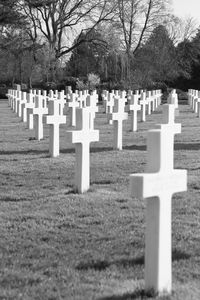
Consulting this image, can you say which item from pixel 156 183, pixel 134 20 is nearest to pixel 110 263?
pixel 156 183

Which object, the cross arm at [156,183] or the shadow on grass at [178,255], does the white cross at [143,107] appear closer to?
the shadow on grass at [178,255]

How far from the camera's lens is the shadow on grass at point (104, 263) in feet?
14.6

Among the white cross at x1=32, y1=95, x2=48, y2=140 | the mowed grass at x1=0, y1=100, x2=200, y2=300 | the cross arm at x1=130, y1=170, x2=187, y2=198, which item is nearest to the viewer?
the cross arm at x1=130, y1=170, x2=187, y2=198

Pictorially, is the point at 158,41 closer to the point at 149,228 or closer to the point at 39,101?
the point at 39,101

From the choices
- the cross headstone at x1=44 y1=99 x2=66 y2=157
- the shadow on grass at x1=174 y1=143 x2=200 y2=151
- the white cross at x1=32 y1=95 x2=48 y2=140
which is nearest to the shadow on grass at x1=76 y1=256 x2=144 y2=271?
the cross headstone at x1=44 y1=99 x2=66 y2=157

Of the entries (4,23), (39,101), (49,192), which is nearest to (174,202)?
(49,192)

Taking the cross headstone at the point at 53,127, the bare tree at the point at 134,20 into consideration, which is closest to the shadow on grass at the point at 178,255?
the cross headstone at the point at 53,127

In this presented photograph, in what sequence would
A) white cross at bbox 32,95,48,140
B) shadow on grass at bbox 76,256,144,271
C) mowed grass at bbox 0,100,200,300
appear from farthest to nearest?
white cross at bbox 32,95,48,140 → shadow on grass at bbox 76,256,144,271 → mowed grass at bbox 0,100,200,300

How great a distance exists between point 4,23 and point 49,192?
29.6 m

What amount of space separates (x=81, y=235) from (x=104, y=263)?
0.79 meters

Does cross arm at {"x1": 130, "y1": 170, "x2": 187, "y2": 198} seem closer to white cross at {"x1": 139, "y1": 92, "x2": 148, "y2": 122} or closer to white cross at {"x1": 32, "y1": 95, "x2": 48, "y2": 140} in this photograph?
white cross at {"x1": 32, "y1": 95, "x2": 48, "y2": 140}

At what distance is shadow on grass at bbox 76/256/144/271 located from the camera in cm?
445

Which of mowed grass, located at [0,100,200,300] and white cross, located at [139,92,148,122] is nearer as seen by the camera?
mowed grass, located at [0,100,200,300]

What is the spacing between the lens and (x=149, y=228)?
12.5 feet
